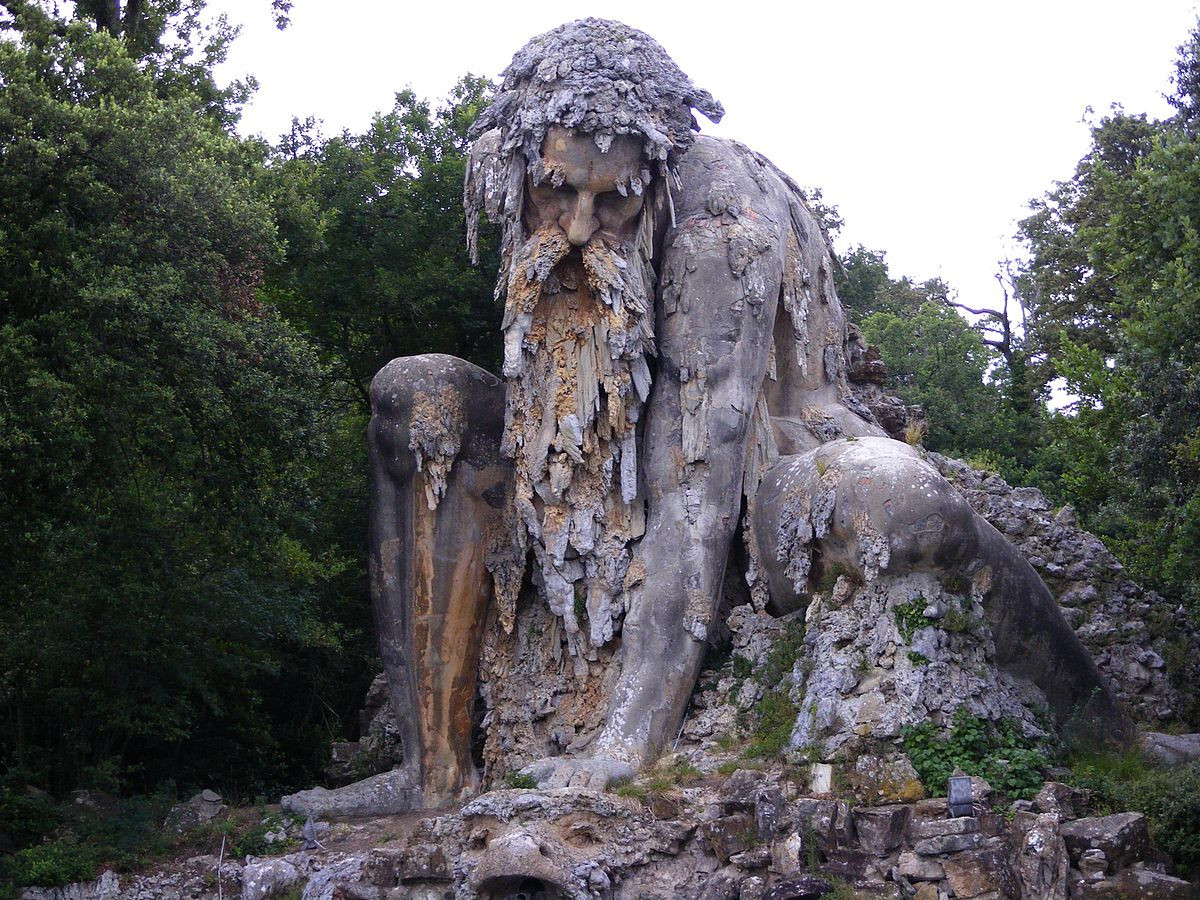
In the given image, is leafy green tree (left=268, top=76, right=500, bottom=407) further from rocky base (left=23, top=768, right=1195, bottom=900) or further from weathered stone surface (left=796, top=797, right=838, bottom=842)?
weathered stone surface (left=796, top=797, right=838, bottom=842)

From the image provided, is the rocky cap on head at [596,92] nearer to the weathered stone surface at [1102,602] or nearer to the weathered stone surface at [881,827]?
the weathered stone surface at [1102,602]

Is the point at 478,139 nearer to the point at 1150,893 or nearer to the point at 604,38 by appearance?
the point at 604,38

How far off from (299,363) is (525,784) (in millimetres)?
4919

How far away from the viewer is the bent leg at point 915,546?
9.95 meters

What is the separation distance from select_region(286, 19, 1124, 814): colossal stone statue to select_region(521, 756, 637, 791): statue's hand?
250 millimetres

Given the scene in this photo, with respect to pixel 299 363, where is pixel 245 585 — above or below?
below

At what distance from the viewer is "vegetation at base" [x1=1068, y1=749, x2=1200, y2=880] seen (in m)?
8.77

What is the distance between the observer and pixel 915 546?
991 centimetres

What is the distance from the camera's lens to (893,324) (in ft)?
85.4

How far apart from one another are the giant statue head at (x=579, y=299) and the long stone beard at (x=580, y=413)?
10 millimetres

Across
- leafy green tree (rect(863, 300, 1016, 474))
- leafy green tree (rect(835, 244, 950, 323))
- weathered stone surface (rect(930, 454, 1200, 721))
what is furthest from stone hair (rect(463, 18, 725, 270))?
leafy green tree (rect(835, 244, 950, 323))

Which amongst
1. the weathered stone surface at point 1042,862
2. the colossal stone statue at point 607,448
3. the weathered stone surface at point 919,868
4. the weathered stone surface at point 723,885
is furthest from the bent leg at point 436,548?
the weathered stone surface at point 1042,862

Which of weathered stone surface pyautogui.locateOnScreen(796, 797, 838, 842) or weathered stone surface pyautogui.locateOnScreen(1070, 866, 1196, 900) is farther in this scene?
weathered stone surface pyautogui.locateOnScreen(796, 797, 838, 842)

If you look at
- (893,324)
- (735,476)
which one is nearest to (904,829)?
(735,476)
